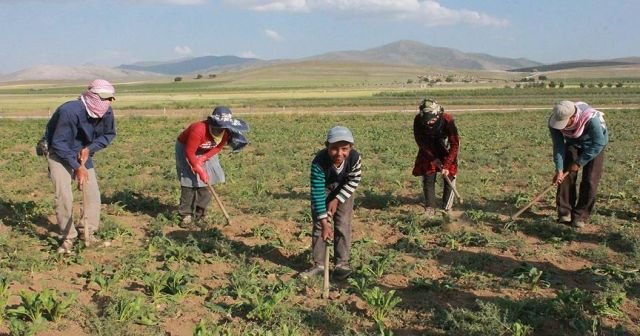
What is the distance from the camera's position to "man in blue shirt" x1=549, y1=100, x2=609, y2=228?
6582 mm

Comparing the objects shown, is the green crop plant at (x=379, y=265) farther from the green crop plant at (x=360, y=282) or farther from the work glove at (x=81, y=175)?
the work glove at (x=81, y=175)

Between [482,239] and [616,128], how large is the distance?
16.1 metres

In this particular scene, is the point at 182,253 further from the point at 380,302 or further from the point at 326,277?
the point at 380,302

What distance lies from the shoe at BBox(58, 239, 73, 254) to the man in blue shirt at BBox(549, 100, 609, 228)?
5870 mm

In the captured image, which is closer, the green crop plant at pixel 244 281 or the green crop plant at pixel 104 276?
the green crop plant at pixel 244 281

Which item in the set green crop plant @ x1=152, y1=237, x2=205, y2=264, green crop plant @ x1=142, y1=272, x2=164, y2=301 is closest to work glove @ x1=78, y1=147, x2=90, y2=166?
green crop plant @ x1=152, y1=237, x2=205, y2=264

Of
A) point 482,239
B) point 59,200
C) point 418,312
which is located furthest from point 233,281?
point 482,239

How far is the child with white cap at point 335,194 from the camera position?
4.73m

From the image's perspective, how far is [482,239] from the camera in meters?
6.36

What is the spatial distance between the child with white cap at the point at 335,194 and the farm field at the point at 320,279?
265 mm

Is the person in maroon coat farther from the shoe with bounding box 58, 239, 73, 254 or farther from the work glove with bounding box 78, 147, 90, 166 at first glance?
the shoe with bounding box 58, 239, 73, 254

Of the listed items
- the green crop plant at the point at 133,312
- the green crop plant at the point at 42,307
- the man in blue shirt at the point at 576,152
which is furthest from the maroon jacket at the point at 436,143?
the green crop plant at the point at 42,307

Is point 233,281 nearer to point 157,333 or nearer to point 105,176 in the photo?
point 157,333

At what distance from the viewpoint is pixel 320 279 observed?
5203 mm
